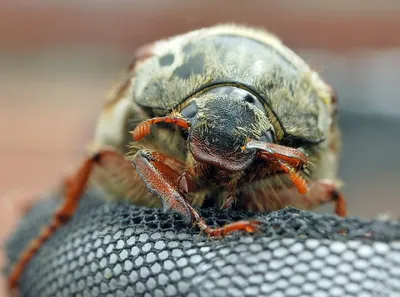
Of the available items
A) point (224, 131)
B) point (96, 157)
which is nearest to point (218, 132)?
point (224, 131)

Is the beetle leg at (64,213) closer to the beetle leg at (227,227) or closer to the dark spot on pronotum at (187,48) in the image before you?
the dark spot on pronotum at (187,48)

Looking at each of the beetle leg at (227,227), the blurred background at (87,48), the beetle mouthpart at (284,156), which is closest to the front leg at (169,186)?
the beetle leg at (227,227)

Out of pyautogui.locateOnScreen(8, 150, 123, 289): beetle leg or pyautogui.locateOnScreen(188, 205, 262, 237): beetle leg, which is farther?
pyautogui.locateOnScreen(8, 150, 123, 289): beetle leg

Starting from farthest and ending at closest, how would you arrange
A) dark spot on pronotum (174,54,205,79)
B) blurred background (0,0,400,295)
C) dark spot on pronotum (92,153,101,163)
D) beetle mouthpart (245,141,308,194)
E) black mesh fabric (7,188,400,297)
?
blurred background (0,0,400,295), dark spot on pronotum (92,153,101,163), dark spot on pronotum (174,54,205,79), beetle mouthpart (245,141,308,194), black mesh fabric (7,188,400,297)

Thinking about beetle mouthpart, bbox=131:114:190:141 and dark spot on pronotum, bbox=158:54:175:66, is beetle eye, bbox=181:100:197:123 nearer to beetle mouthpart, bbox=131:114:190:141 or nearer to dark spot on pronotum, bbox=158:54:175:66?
beetle mouthpart, bbox=131:114:190:141

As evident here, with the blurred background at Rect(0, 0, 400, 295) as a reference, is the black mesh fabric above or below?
above

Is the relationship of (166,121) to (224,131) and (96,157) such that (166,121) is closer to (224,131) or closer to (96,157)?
(224,131)

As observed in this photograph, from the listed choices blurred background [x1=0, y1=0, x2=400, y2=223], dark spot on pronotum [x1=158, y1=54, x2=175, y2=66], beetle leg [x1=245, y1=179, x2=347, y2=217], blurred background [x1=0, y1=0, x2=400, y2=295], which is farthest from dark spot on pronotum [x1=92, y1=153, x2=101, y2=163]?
blurred background [x1=0, y1=0, x2=400, y2=223]
